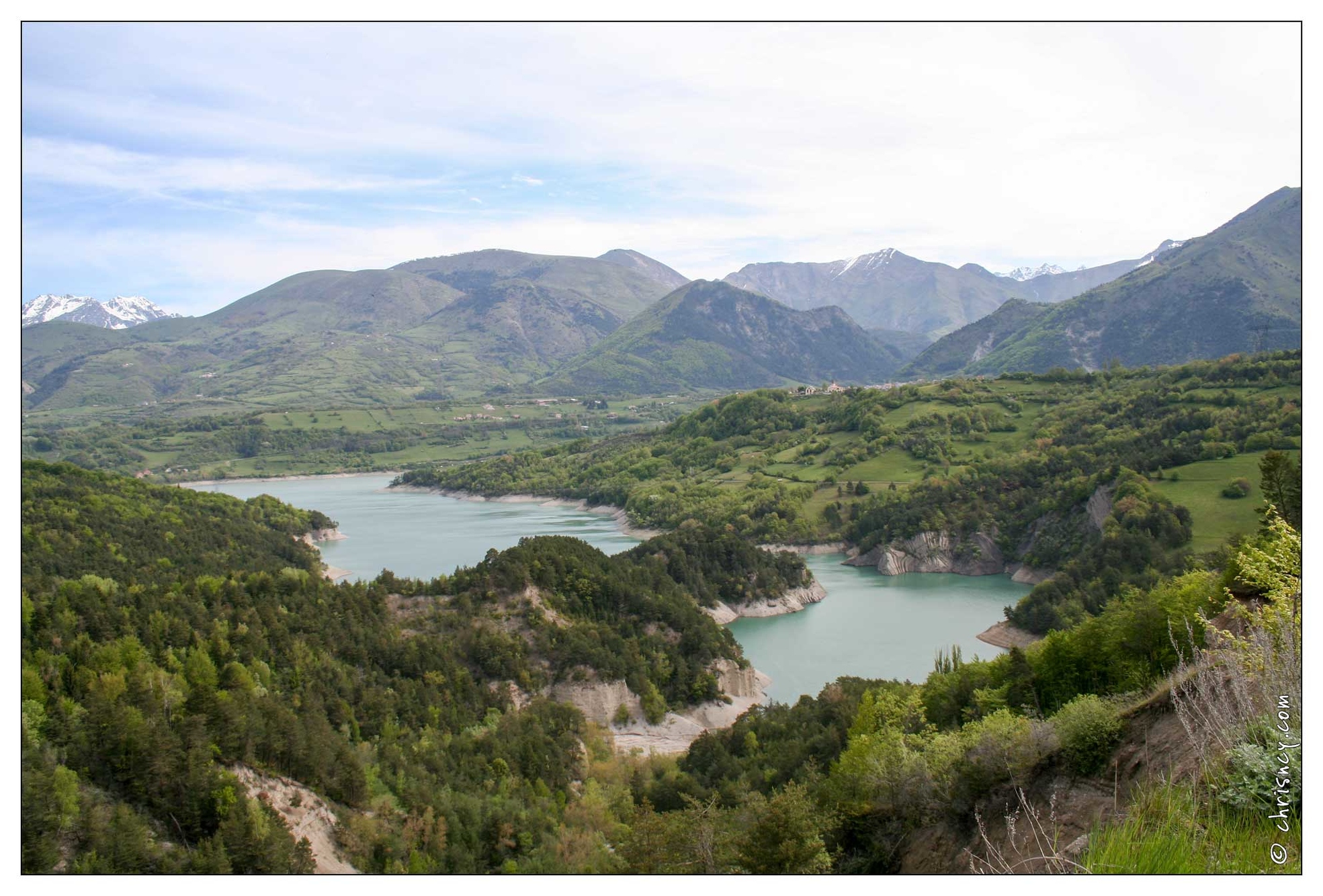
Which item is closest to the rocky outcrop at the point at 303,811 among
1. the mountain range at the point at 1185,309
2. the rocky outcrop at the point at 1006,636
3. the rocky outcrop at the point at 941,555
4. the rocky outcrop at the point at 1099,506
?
the rocky outcrop at the point at 1006,636

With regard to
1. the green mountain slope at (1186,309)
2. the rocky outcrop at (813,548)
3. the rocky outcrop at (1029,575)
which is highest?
the green mountain slope at (1186,309)

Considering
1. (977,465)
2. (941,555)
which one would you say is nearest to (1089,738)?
(941,555)

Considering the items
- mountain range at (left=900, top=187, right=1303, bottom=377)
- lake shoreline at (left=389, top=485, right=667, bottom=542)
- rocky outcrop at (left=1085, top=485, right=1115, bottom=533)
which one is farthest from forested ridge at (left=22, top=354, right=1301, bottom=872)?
mountain range at (left=900, top=187, right=1303, bottom=377)

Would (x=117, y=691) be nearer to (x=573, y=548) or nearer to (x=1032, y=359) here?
(x=573, y=548)

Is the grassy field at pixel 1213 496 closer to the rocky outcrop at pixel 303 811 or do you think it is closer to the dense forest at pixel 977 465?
the dense forest at pixel 977 465

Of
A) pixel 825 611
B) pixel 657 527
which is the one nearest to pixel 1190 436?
pixel 825 611

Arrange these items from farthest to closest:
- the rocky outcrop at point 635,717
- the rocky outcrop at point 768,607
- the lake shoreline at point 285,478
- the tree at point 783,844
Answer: the lake shoreline at point 285,478, the rocky outcrop at point 768,607, the rocky outcrop at point 635,717, the tree at point 783,844

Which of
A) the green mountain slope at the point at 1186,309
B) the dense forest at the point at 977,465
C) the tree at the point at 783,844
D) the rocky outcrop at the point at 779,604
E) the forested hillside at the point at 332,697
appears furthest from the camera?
the green mountain slope at the point at 1186,309
